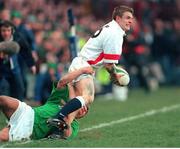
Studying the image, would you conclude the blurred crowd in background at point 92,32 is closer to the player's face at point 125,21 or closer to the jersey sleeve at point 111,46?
the player's face at point 125,21

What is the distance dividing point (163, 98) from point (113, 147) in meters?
10.4

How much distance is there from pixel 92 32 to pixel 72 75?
11784 mm

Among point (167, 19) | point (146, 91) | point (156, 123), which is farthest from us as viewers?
point (167, 19)

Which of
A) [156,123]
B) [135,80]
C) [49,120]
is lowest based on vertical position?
[135,80]

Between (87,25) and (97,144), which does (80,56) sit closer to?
(97,144)

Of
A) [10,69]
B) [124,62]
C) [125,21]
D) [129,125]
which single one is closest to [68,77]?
[125,21]

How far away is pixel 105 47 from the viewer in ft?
34.9

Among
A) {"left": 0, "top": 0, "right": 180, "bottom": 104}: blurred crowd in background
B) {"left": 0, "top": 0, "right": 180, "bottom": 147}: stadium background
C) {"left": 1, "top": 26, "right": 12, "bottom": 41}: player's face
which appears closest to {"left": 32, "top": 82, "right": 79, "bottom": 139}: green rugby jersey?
{"left": 0, "top": 0, "right": 180, "bottom": 147}: stadium background

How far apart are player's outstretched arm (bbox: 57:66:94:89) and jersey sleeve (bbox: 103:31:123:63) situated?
12.5 inches

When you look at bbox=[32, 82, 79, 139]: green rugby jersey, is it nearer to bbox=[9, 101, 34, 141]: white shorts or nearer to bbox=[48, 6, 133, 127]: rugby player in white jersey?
bbox=[9, 101, 34, 141]: white shorts

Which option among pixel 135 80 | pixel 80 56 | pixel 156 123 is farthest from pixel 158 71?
pixel 80 56

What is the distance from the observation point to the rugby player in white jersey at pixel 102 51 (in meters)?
10.5

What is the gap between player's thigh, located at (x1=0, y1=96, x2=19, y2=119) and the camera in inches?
375

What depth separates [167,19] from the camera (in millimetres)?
26188
